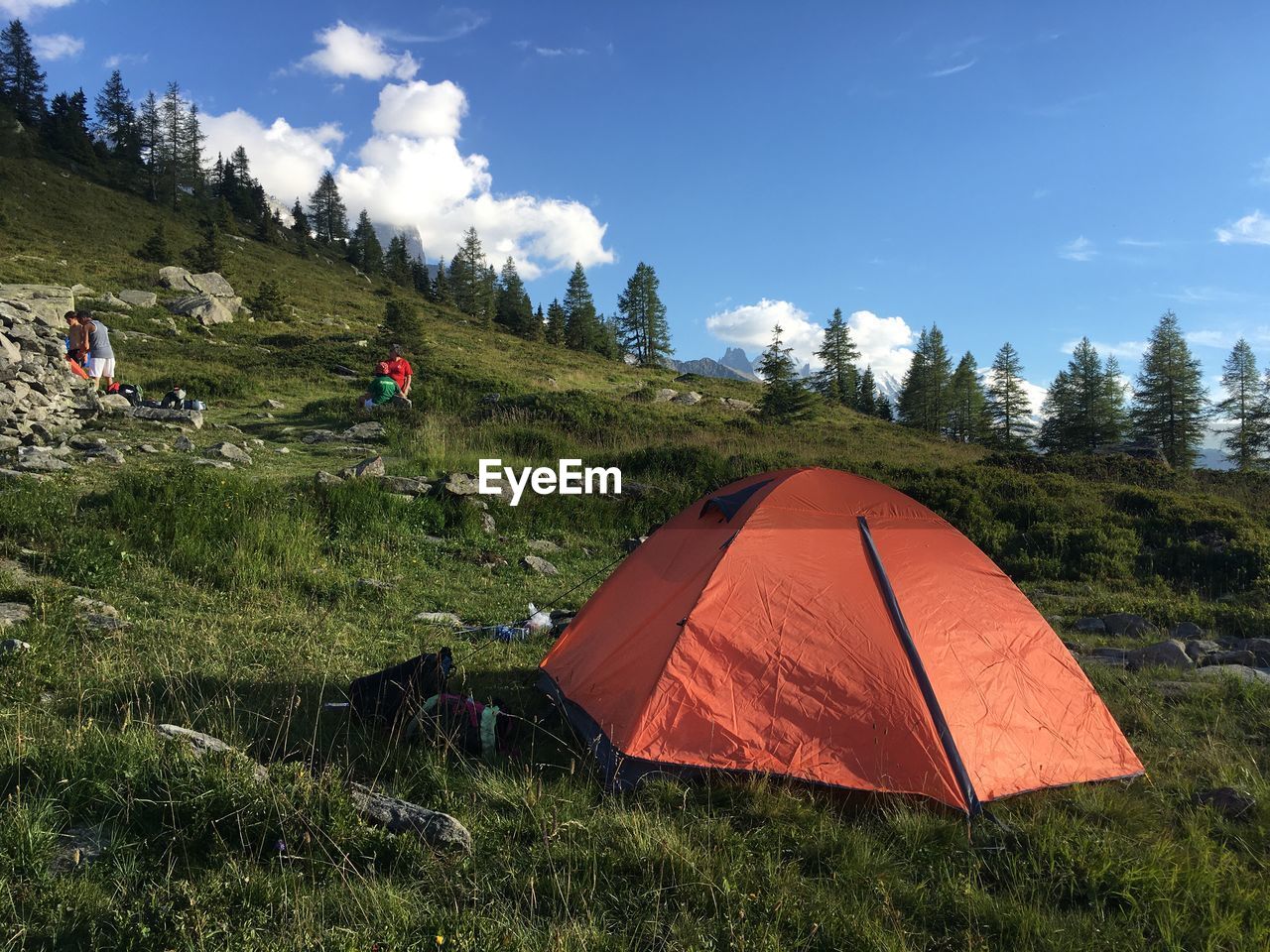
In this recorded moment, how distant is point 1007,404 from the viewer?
56.3 meters

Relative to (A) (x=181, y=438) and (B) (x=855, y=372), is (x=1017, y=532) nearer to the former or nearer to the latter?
(A) (x=181, y=438)

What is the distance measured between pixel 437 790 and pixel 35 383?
46.1 ft

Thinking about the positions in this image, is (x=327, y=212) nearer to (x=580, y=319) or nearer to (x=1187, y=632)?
(x=580, y=319)

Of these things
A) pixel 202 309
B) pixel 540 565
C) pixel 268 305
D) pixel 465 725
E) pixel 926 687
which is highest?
pixel 268 305

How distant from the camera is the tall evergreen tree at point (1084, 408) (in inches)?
1842

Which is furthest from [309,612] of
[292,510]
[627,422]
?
[627,422]

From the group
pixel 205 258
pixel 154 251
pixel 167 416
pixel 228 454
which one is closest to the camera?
pixel 228 454

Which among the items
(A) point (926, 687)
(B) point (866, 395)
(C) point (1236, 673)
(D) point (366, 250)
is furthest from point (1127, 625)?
(D) point (366, 250)

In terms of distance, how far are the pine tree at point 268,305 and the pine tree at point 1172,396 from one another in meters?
55.5

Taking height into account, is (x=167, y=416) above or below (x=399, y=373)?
below

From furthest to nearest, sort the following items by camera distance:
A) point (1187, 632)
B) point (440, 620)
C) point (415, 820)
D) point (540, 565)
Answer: point (540, 565) → point (1187, 632) → point (440, 620) → point (415, 820)

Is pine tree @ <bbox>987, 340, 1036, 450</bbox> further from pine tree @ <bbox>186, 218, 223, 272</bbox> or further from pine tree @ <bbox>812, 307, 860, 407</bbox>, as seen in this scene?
pine tree @ <bbox>186, 218, 223, 272</bbox>

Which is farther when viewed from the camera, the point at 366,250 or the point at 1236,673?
the point at 366,250

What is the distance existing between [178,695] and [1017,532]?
12584 mm
